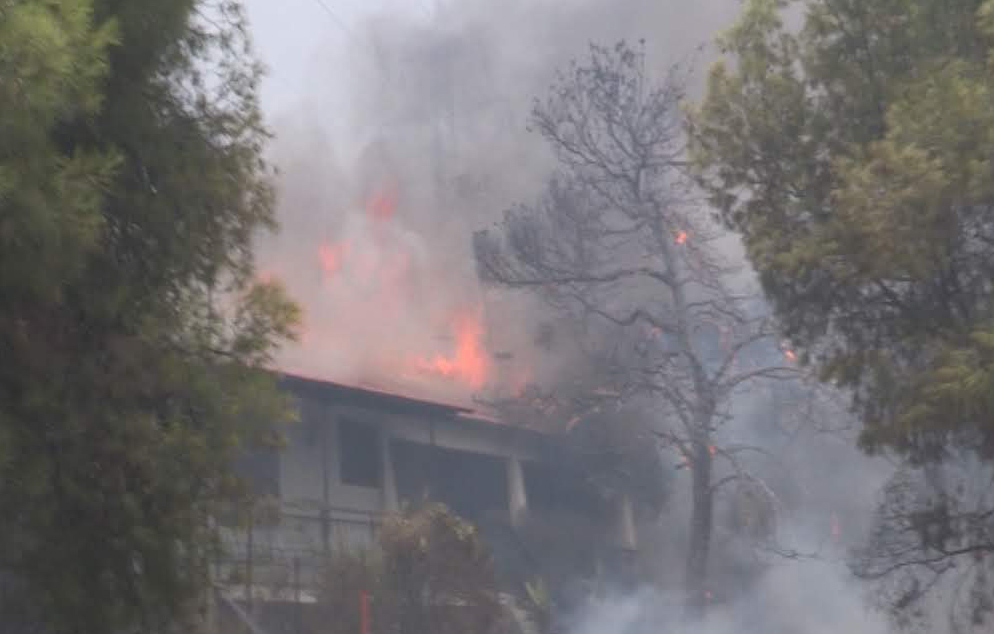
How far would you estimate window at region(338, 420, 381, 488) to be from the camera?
20250mm

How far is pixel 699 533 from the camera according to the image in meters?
21.6

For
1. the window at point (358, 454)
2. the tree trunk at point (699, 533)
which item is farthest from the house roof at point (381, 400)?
the tree trunk at point (699, 533)

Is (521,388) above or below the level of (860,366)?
above

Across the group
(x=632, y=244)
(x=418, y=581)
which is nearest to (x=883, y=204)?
(x=418, y=581)

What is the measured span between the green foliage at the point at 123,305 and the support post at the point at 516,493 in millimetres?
15450

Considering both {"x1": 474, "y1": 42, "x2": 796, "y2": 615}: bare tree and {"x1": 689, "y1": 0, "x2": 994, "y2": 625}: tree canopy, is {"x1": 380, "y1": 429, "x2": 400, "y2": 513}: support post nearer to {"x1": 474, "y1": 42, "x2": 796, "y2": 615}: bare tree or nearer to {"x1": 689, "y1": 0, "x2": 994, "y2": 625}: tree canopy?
{"x1": 474, "y1": 42, "x2": 796, "y2": 615}: bare tree

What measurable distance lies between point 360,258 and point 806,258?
52.5 ft

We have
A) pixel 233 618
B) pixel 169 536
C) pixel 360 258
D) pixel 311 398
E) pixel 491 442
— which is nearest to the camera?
pixel 169 536

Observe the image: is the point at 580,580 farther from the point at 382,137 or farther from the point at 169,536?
the point at 169,536

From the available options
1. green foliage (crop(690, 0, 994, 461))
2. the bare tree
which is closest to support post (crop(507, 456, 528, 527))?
the bare tree

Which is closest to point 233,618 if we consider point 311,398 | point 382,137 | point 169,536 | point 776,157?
point 311,398

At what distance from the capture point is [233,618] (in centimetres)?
1536

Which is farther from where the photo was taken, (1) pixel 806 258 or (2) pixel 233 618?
(2) pixel 233 618

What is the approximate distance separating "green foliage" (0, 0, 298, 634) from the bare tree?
13.2 meters
